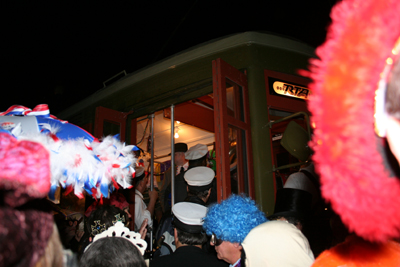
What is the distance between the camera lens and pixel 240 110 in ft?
13.1

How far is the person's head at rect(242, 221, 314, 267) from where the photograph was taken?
5.36 ft

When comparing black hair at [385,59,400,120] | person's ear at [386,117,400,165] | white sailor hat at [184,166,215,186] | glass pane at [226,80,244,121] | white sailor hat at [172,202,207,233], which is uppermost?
glass pane at [226,80,244,121]

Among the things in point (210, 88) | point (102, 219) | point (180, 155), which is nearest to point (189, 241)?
point (102, 219)

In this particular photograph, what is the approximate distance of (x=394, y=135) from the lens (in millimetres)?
566

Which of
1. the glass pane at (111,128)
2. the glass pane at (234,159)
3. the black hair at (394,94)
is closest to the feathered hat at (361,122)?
the black hair at (394,94)

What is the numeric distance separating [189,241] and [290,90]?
2895mm

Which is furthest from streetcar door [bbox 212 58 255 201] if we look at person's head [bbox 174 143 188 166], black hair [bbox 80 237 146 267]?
black hair [bbox 80 237 146 267]

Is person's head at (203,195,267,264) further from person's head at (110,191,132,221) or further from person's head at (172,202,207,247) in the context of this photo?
person's head at (110,191,132,221)

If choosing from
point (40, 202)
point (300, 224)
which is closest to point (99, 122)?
point (300, 224)

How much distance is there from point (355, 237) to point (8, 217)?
1.00m

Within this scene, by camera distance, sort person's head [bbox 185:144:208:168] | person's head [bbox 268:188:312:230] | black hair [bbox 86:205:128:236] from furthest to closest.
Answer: person's head [bbox 185:144:208:168] → person's head [bbox 268:188:312:230] → black hair [bbox 86:205:128:236]

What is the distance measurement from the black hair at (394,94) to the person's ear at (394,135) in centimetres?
1

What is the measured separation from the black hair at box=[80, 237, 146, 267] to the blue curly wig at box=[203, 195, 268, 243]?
898 mm

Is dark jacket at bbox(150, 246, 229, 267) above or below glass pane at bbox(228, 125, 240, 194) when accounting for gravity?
below
